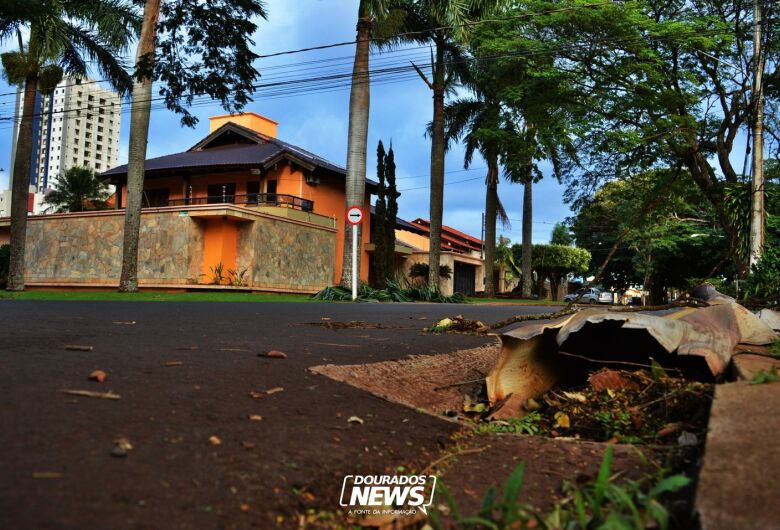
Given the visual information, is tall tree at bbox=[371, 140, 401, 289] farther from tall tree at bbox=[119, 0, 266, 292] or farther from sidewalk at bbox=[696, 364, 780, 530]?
sidewalk at bbox=[696, 364, 780, 530]

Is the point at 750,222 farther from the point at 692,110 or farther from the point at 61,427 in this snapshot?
the point at 61,427

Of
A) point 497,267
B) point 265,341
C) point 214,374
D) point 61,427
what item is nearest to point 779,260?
point 265,341

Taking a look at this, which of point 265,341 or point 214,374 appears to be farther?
point 265,341

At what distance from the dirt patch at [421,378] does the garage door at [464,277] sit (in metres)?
35.2

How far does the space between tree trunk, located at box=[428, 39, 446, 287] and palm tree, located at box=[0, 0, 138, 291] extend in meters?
11.2

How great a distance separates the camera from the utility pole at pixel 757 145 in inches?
599

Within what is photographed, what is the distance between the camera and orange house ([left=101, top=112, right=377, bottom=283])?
92.0ft

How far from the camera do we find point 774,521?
1.52 m

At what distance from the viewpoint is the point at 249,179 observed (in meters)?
29.4

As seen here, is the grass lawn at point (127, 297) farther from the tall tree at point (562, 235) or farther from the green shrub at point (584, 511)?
the tall tree at point (562, 235)

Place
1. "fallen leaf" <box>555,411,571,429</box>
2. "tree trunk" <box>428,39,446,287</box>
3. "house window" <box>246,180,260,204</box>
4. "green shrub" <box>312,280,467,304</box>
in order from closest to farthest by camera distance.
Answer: "fallen leaf" <box>555,411,571,429</box> < "green shrub" <box>312,280,467,304</box> < "tree trunk" <box>428,39,446,287</box> < "house window" <box>246,180,260,204</box>

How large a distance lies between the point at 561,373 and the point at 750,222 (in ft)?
44.7

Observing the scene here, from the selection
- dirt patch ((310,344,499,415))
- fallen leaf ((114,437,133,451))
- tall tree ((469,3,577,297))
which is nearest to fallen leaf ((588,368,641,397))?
dirt patch ((310,344,499,415))

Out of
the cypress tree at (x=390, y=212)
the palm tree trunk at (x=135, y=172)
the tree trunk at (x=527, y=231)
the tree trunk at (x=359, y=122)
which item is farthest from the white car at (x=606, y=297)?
the palm tree trunk at (x=135, y=172)
